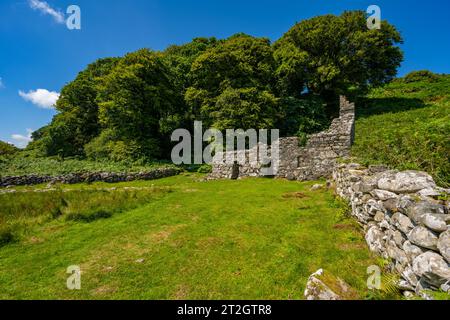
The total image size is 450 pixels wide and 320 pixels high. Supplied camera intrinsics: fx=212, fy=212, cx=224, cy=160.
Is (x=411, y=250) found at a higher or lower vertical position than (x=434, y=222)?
lower

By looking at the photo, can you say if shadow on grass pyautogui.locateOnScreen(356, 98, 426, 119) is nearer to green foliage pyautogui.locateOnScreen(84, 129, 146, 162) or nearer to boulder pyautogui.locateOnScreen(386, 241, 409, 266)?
boulder pyautogui.locateOnScreen(386, 241, 409, 266)

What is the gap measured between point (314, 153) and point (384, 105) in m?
23.4

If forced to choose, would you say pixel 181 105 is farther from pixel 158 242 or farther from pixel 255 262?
pixel 255 262

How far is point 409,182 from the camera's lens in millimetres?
4277

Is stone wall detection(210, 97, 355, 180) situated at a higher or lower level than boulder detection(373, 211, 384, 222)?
higher

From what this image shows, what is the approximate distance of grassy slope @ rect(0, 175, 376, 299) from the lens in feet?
14.5

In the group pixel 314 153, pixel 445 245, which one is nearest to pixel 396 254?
pixel 445 245

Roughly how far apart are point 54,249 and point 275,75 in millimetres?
27607

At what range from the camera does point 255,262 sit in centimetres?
525

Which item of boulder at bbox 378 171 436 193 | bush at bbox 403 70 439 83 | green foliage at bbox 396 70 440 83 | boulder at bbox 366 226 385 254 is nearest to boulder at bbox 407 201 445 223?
boulder at bbox 378 171 436 193

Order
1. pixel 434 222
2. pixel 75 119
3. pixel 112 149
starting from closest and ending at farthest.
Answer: pixel 434 222
pixel 112 149
pixel 75 119

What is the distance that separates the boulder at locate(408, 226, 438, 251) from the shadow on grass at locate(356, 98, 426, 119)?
26.9m

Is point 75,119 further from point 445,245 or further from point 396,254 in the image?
point 445,245
